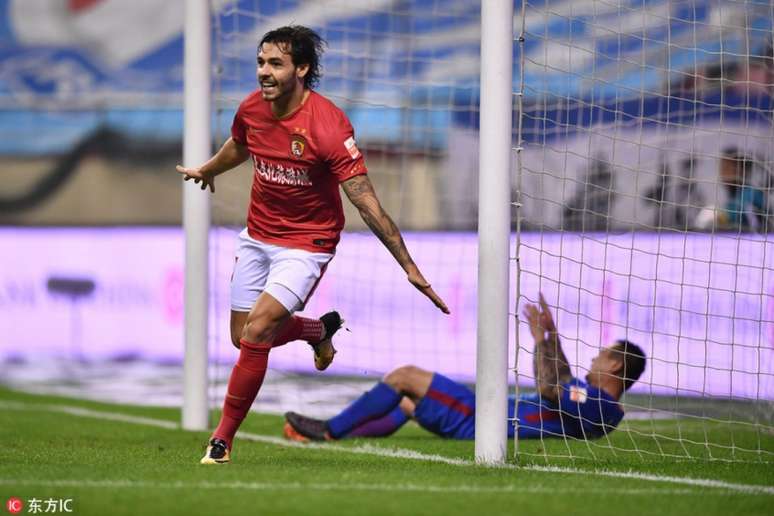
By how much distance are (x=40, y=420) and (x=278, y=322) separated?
399 cm

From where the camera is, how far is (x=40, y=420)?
953 centimetres

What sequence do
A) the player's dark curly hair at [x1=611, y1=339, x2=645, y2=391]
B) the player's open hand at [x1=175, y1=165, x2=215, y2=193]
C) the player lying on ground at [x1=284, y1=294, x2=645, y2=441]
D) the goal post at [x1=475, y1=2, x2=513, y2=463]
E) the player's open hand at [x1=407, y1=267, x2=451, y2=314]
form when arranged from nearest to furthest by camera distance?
the player's open hand at [x1=407, y1=267, x2=451, y2=314]
the goal post at [x1=475, y1=2, x2=513, y2=463]
the player's open hand at [x1=175, y1=165, x2=215, y2=193]
the player lying on ground at [x1=284, y1=294, x2=645, y2=441]
the player's dark curly hair at [x1=611, y1=339, x2=645, y2=391]

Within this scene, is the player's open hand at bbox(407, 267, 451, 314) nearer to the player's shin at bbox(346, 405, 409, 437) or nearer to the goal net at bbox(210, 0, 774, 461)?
the goal net at bbox(210, 0, 774, 461)

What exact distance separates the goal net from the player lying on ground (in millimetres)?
209

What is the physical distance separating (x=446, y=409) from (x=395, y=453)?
0.76 meters

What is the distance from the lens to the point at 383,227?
6.14m

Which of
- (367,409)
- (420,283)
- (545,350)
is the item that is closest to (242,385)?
(420,283)

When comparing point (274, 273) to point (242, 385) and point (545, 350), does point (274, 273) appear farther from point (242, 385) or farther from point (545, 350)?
point (545, 350)

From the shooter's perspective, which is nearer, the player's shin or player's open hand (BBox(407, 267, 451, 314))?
player's open hand (BBox(407, 267, 451, 314))

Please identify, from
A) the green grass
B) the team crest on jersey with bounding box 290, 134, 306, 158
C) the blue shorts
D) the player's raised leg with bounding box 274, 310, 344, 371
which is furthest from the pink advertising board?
the team crest on jersey with bounding box 290, 134, 306, 158

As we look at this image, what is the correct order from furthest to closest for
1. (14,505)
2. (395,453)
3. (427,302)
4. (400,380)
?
(427,302) → (400,380) → (395,453) → (14,505)

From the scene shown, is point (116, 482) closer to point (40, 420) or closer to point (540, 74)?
point (40, 420)

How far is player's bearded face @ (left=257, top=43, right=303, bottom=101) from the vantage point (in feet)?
20.5

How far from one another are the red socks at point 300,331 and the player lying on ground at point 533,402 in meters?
1.16
